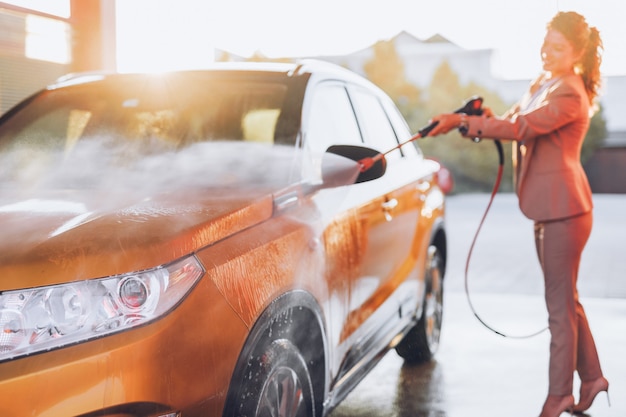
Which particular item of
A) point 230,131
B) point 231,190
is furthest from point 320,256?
point 230,131

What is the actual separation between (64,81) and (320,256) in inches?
67.8

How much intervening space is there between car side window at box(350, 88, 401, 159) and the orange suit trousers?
36.8 inches

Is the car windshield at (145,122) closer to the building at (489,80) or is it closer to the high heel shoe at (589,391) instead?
the high heel shoe at (589,391)

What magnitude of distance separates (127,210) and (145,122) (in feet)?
3.61

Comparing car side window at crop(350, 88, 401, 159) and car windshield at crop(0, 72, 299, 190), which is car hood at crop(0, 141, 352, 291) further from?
car side window at crop(350, 88, 401, 159)

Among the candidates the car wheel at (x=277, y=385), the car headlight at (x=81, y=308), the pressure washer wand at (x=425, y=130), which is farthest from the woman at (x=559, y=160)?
the car headlight at (x=81, y=308)

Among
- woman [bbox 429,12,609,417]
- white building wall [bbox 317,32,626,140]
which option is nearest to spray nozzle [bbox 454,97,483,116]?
woman [bbox 429,12,609,417]

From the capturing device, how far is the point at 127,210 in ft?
8.76

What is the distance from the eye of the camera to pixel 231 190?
3.08m

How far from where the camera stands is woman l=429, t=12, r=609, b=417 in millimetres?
4262

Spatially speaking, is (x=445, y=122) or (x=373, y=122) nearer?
(x=445, y=122)

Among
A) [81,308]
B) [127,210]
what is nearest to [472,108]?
[127,210]

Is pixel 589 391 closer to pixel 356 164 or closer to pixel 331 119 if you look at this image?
pixel 331 119

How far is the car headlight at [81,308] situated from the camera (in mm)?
2195
